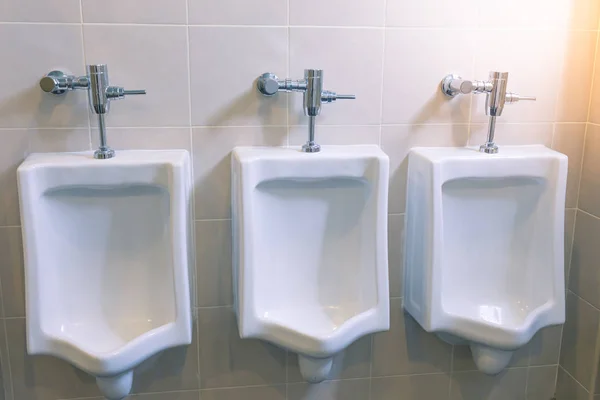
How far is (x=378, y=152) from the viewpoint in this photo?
4.58ft

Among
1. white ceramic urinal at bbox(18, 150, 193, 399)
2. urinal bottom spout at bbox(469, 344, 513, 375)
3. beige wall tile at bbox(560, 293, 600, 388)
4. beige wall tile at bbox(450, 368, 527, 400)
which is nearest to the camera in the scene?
white ceramic urinal at bbox(18, 150, 193, 399)

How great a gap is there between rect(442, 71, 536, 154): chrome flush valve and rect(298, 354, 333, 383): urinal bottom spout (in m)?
0.67

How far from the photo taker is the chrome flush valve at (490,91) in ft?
4.66

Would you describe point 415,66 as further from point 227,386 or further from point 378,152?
point 227,386

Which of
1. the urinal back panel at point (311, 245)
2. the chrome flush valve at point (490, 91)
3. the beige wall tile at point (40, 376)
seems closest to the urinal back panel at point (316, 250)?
the urinal back panel at point (311, 245)

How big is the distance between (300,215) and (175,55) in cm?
49

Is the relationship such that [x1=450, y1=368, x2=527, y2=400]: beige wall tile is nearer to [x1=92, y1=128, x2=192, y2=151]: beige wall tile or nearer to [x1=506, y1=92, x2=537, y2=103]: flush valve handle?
[x1=506, y1=92, x2=537, y2=103]: flush valve handle

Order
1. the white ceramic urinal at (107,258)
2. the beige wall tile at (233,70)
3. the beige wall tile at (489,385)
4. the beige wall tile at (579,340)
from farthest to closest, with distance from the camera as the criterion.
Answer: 1. the beige wall tile at (489,385)
2. the beige wall tile at (579,340)
3. the beige wall tile at (233,70)
4. the white ceramic urinal at (107,258)

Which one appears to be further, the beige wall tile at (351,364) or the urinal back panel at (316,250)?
the beige wall tile at (351,364)

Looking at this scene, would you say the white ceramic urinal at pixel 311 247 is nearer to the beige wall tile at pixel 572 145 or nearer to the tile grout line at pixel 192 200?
the tile grout line at pixel 192 200

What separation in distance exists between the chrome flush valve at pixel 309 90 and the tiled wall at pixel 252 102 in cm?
5

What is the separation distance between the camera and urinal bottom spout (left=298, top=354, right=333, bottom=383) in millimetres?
1396

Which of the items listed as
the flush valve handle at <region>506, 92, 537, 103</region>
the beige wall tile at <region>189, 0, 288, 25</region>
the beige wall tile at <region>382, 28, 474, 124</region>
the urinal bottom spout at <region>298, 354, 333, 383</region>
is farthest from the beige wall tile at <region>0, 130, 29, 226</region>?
the flush valve handle at <region>506, 92, 537, 103</region>

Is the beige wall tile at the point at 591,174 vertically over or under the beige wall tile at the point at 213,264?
over
